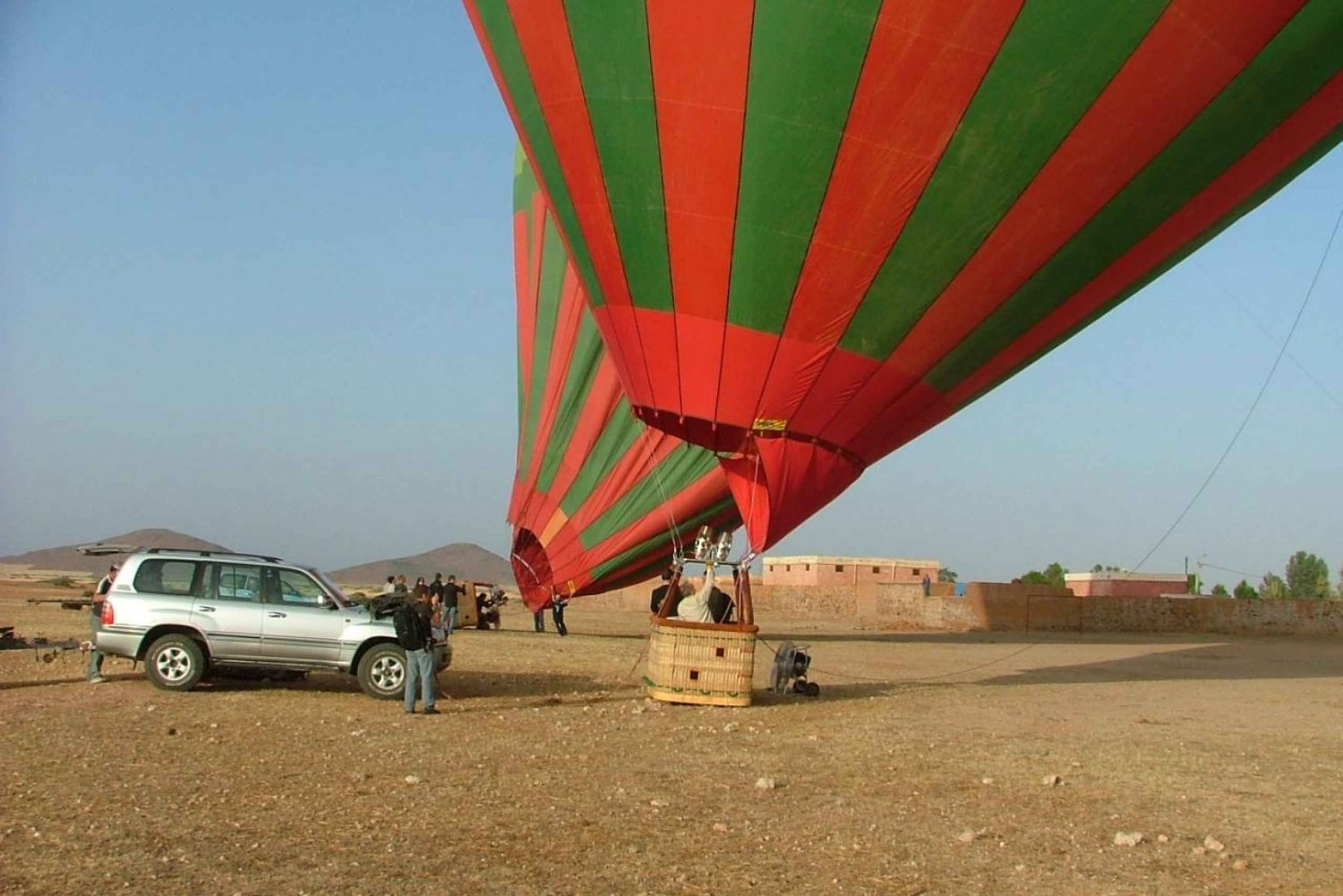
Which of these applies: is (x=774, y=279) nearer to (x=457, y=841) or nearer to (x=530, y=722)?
(x=530, y=722)

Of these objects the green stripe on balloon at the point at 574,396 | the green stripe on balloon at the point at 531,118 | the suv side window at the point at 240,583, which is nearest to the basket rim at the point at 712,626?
the green stripe on balloon at the point at 531,118

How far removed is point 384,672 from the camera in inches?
493

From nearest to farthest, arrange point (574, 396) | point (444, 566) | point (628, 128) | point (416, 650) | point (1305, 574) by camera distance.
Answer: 1. point (628, 128)
2. point (416, 650)
3. point (574, 396)
4. point (1305, 574)
5. point (444, 566)

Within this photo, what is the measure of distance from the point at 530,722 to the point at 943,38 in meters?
6.22

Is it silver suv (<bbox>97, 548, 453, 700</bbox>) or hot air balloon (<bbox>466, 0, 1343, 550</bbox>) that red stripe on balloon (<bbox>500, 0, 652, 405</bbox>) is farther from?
silver suv (<bbox>97, 548, 453, 700</bbox>)

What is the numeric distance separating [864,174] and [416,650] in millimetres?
5485

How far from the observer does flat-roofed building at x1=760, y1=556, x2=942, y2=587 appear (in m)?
54.0

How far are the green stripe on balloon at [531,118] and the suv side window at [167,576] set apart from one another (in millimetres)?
4628

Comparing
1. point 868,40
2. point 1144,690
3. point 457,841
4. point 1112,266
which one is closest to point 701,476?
point 1144,690

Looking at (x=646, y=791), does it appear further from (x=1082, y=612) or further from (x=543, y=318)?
(x=1082, y=612)

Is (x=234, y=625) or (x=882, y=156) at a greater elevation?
(x=882, y=156)

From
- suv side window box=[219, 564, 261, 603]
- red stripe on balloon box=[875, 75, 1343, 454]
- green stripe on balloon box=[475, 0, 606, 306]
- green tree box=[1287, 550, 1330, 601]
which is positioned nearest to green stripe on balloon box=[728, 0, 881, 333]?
green stripe on balloon box=[475, 0, 606, 306]

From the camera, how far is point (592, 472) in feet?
70.6

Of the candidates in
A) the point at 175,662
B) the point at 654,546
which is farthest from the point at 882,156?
the point at 654,546
